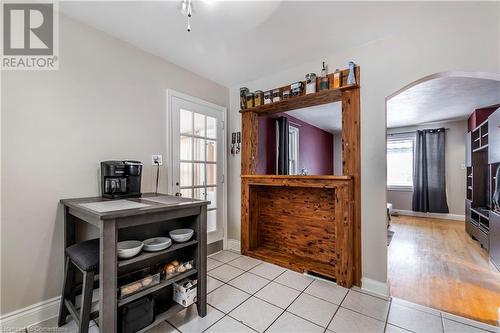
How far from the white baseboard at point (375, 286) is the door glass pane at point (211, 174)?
2.09 metres

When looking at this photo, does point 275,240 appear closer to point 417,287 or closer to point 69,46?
point 417,287

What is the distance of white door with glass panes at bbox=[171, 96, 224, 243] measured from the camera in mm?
2586

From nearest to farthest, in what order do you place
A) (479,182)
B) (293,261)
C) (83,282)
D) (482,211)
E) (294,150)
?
1. (83,282)
2. (293,261)
3. (482,211)
4. (479,182)
5. (294,150)

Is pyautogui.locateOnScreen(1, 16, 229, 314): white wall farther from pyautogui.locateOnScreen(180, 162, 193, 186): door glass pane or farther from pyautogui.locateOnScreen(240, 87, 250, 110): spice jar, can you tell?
pyautogui.locateOnScreen(240, 87, 250, 110): spice jar

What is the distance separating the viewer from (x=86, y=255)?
1.38 metres

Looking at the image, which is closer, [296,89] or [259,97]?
[296,89]

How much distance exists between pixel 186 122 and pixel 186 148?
12.9 inches

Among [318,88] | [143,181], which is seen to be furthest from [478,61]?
[143,181]

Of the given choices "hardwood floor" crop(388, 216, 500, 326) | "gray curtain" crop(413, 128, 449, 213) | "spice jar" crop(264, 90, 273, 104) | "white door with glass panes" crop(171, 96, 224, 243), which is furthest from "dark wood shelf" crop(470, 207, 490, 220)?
"white door with glass panes" crop(171, 96, 224, 243)

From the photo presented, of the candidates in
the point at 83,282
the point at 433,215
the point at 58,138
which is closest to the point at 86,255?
the point at 83,282

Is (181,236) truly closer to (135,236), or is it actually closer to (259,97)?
(135,236)

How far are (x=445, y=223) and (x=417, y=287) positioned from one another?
3.98 m

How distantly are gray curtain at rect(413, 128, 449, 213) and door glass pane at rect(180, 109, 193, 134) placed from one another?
6.01 m

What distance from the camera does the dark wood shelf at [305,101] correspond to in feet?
7.67
